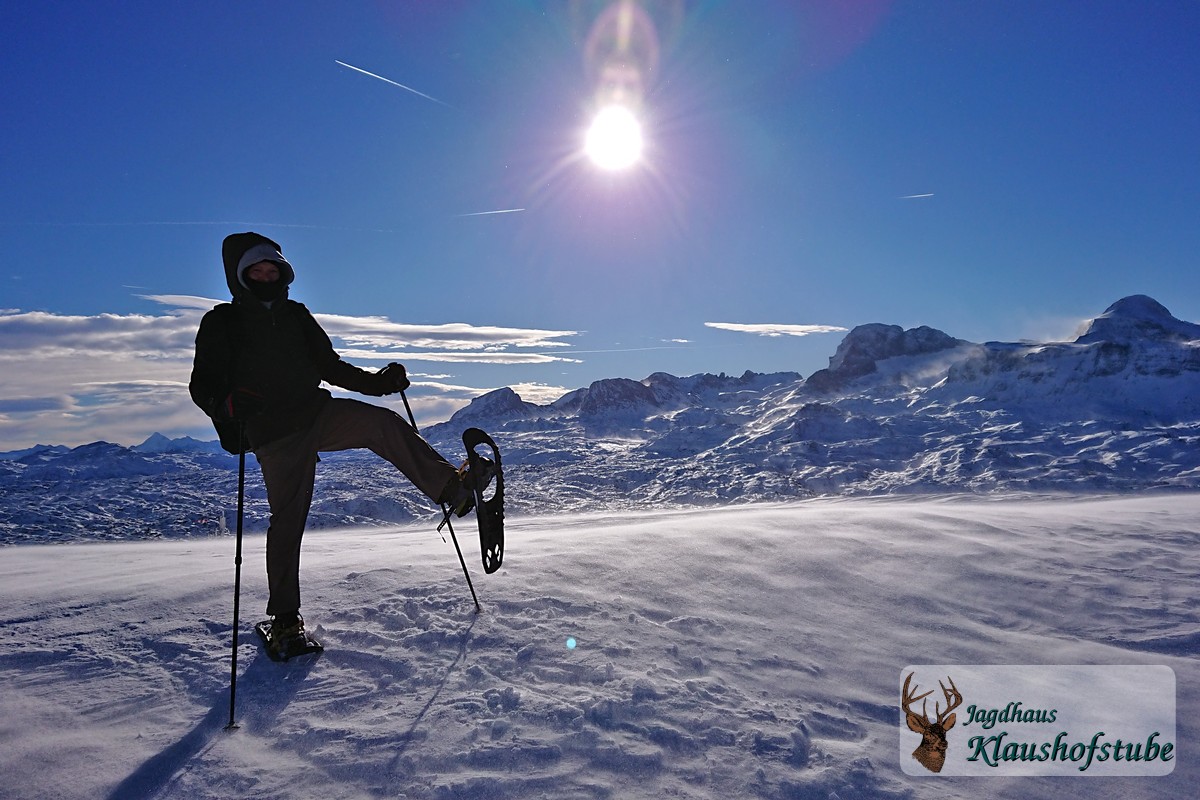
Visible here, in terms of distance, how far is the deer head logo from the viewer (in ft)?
11.3

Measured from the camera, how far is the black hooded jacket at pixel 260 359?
425 centimetres

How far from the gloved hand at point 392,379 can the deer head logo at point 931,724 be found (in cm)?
434

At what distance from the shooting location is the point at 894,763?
3.34 m

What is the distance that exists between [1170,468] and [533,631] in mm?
216366

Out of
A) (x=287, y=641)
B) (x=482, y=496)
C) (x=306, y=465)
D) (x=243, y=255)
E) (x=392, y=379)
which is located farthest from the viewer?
(x=392, y=379)

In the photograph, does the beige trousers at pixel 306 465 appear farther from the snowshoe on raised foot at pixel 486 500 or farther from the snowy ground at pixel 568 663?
the snowy ground at pixel 568 663

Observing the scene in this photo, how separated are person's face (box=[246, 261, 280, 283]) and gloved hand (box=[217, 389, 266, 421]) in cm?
94

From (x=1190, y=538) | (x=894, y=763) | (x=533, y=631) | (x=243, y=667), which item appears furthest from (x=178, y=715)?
(x=1190, y=538)

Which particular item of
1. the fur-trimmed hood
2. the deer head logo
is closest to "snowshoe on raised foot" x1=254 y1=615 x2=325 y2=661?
the fur-trimmed hood

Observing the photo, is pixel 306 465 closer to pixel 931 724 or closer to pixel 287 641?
pixel 287 641

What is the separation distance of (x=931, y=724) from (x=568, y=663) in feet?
7.32

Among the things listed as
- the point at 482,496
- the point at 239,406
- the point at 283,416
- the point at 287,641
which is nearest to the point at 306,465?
the point at 283,416

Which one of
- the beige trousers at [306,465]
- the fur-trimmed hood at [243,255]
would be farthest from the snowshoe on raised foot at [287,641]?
the fur-trimmed hood at [243,255]

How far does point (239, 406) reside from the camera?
4137 millimetres
